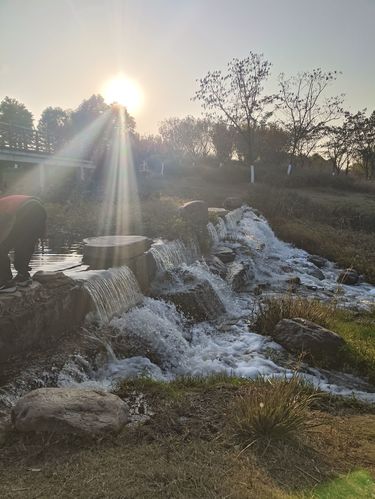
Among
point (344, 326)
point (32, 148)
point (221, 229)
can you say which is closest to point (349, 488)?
point (344, 326)

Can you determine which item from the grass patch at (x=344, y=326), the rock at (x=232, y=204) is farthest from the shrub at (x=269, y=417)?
the rock at (x=232, y=204)

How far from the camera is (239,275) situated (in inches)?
479

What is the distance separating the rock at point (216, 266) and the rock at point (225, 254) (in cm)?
56

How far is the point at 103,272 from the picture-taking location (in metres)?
7.61

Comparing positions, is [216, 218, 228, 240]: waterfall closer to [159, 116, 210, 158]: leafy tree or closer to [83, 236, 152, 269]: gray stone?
[83, 236, 152, 269]: gray stone

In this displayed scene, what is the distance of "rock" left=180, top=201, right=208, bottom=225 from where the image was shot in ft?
46.4

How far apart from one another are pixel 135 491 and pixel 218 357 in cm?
435

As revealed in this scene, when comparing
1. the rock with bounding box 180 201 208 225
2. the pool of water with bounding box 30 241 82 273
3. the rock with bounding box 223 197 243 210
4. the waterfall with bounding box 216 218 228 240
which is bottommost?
the waterfall with bounding box 216 218 228 240

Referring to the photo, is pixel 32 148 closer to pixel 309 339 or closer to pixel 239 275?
pixel 239 275

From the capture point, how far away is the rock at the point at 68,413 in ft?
11.8

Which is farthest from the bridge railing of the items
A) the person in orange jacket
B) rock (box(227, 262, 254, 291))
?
the person in orange jacket

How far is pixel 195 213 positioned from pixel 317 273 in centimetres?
458

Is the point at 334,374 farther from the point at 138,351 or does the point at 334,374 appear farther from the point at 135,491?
the point at 135,491

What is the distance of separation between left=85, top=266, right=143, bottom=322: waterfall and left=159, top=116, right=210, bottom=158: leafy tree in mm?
64349
